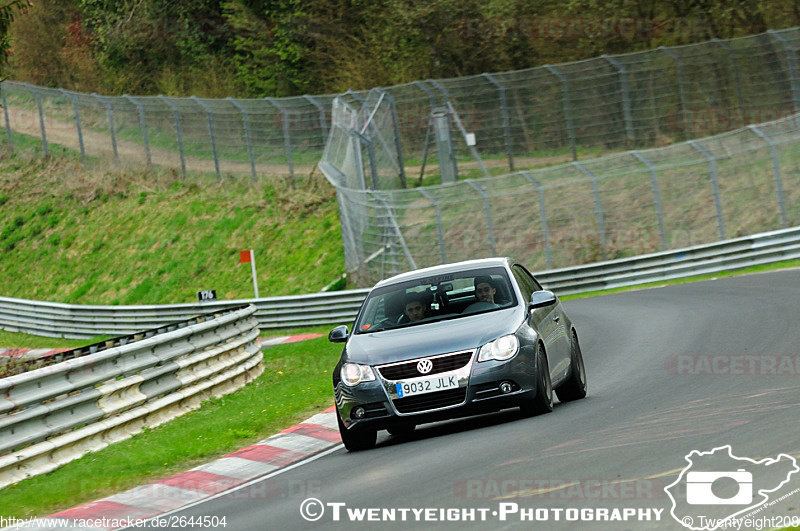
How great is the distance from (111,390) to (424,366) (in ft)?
13.6

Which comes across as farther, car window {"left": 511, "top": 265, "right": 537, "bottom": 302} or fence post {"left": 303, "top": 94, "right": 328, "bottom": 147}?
fence post {"left": 303, "top": 94, "right": 328, "bottom": 147}

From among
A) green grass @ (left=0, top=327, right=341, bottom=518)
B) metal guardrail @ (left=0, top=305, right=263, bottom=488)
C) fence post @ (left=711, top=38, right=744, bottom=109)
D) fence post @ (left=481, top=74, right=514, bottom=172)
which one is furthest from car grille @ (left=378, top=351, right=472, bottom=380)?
fence post @ (left=711, top=38, right=744, bottom=109)

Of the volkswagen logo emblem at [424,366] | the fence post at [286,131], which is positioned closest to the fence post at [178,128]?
the fence post at [286,131]

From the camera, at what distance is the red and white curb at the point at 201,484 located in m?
8.88

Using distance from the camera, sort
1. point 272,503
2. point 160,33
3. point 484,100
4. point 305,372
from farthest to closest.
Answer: point 160,33
point 484,100
point 305,372
point 272,503

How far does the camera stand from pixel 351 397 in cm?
1026

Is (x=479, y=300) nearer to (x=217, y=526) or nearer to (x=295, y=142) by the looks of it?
(x=217, y=526)

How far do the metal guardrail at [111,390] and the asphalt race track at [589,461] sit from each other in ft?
8.24

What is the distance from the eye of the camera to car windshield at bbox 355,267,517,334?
11.0 metres

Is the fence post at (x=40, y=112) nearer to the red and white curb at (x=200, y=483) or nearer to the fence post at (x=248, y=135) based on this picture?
the fence post at (x=248, y=135)

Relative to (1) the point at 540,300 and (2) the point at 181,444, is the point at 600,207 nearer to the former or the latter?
(1) the point at 540,300

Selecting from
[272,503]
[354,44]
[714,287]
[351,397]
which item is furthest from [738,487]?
[354,44]

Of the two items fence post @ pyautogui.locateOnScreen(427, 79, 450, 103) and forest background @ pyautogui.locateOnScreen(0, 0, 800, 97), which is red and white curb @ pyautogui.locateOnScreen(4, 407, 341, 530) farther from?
fence post @ pyautogui.locateOnScreen(427, 79, 450, 103)

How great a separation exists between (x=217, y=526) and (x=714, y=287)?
17449mm
